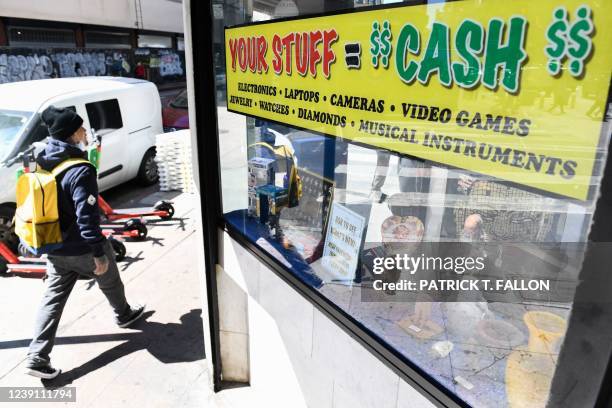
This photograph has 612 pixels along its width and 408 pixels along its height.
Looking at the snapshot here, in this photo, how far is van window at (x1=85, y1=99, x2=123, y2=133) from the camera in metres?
6.79

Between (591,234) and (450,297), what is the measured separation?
1029mm

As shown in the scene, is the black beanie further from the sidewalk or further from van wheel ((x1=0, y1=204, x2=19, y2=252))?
van wheel ((x1=0, y1=204, x2=19, y2=252))

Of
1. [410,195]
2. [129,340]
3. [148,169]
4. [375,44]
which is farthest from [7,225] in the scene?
[375,44]

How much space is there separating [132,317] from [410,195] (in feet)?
10.6

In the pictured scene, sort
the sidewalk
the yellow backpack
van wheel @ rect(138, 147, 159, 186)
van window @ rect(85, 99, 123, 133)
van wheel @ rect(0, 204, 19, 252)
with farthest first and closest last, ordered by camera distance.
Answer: van wheel @ rect(138, 147, 159, 186), van window @ rect(85, 99, 123, 133), van wheel @ rect(0, 204, 19, 252), the sidewalk, the yellow backpack

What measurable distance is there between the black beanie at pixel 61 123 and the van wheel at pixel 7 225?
2720mm

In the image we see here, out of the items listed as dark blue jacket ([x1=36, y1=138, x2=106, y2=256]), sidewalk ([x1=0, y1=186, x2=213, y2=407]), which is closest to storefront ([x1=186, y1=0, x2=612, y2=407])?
sidewalk ([x1=0, y1=186, x2=213, y2=407])

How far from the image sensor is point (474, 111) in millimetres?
1392

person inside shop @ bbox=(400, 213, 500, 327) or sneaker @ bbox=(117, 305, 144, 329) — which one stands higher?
person inside shop @ bbox=(400, 213, 500, 327)

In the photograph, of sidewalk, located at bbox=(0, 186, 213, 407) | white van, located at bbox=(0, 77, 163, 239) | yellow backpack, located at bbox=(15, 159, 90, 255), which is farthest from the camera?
white van, located at bbox=(0, 77, 163, 239)

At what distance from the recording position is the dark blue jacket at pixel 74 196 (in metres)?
3.22

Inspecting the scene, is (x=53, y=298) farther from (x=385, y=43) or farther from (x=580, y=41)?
(x=580, y=41)

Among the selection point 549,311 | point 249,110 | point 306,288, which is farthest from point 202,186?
point 549,311

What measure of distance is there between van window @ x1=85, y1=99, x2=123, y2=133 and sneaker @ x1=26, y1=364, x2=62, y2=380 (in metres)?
4.41
